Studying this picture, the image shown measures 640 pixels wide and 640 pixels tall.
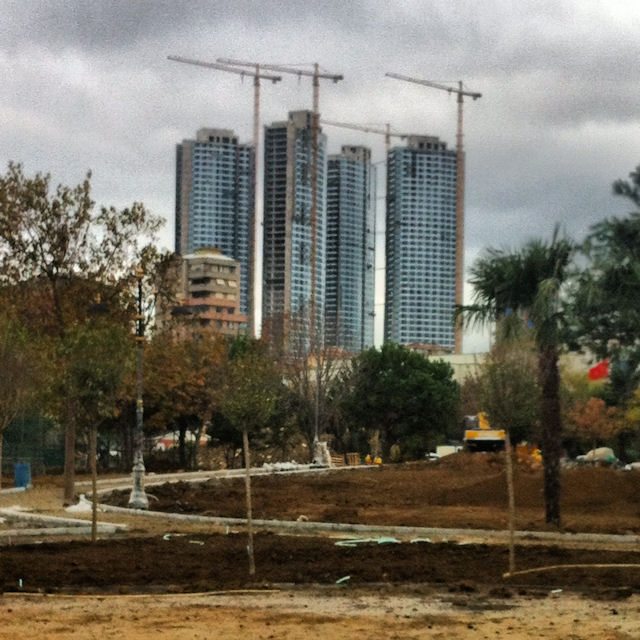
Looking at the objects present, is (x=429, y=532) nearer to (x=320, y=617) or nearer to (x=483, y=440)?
(x=320, y=617)

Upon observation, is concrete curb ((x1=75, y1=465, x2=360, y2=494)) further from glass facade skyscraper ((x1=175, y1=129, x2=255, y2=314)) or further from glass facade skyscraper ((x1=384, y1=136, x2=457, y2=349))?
glass facade skyscraper ((x1=175, y1=129, x2=255, y2=314))

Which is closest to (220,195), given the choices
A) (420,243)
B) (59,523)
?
(420,243)

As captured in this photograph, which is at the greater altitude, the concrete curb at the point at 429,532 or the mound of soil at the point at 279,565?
the mound of soil at the point at 279,565

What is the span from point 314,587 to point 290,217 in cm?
13472

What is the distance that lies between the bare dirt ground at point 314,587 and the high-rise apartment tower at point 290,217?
121m

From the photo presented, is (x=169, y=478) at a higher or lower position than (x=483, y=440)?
lower

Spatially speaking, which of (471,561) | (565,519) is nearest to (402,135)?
(565,519)

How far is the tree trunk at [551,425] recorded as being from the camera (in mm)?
26953

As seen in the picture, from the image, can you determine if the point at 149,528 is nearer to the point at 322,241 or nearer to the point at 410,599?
the point at 410,599

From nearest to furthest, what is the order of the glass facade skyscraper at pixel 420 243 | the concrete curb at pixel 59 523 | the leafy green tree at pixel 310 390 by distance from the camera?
the concrete curb at pixel 59 523 → the leafy green tree at pixel 310 390 → the glass facade skyscraper at pixel 420 243

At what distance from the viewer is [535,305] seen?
26.5m

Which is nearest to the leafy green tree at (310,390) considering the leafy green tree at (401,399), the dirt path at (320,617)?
the leafy green tree at (401,399)

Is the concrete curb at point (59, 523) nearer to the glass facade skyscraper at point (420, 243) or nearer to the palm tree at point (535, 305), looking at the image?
the palm tree at point (535, 305)

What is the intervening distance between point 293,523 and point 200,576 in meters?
10.5
